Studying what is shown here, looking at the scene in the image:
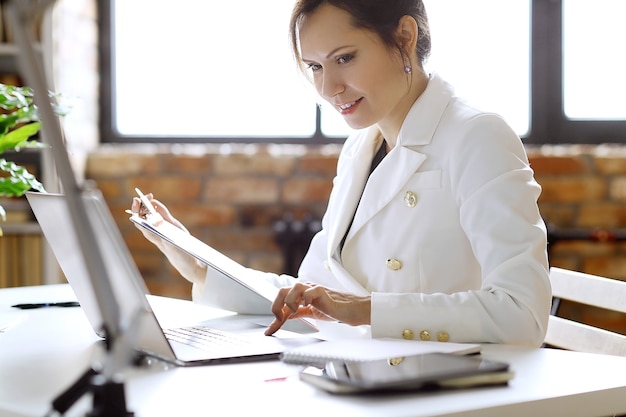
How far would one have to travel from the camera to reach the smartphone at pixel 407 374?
2.79 feet

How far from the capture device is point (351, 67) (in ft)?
4.92

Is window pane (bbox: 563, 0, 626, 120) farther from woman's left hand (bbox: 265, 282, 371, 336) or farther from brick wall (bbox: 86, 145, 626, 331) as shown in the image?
woman's left hand (bbox: 265, 282, 371, 336)

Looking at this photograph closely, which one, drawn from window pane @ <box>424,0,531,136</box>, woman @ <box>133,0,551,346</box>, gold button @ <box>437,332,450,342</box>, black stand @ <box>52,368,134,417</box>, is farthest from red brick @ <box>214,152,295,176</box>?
black stand @ <box>52,368,134,417</box>

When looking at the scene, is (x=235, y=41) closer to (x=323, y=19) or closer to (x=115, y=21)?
(x=115, y=21)

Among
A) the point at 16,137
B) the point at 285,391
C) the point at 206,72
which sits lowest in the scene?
the point at 285,391

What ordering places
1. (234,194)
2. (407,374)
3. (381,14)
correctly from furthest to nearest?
(234,194) → (381,14) → (407,374)

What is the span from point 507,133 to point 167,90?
201 cm

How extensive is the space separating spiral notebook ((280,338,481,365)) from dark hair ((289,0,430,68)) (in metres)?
0.62

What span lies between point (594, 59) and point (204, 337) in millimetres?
2287

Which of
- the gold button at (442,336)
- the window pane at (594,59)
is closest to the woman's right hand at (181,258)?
the gold button at (442,336)

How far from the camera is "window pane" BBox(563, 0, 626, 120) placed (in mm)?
3031

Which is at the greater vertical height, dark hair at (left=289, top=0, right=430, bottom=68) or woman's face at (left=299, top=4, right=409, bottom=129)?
dark hair at (left=289, top=0, right=430, bottom=68)

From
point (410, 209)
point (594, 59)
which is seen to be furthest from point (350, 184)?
point (594, 59)

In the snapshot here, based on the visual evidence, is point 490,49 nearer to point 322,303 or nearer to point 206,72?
point 206,72
